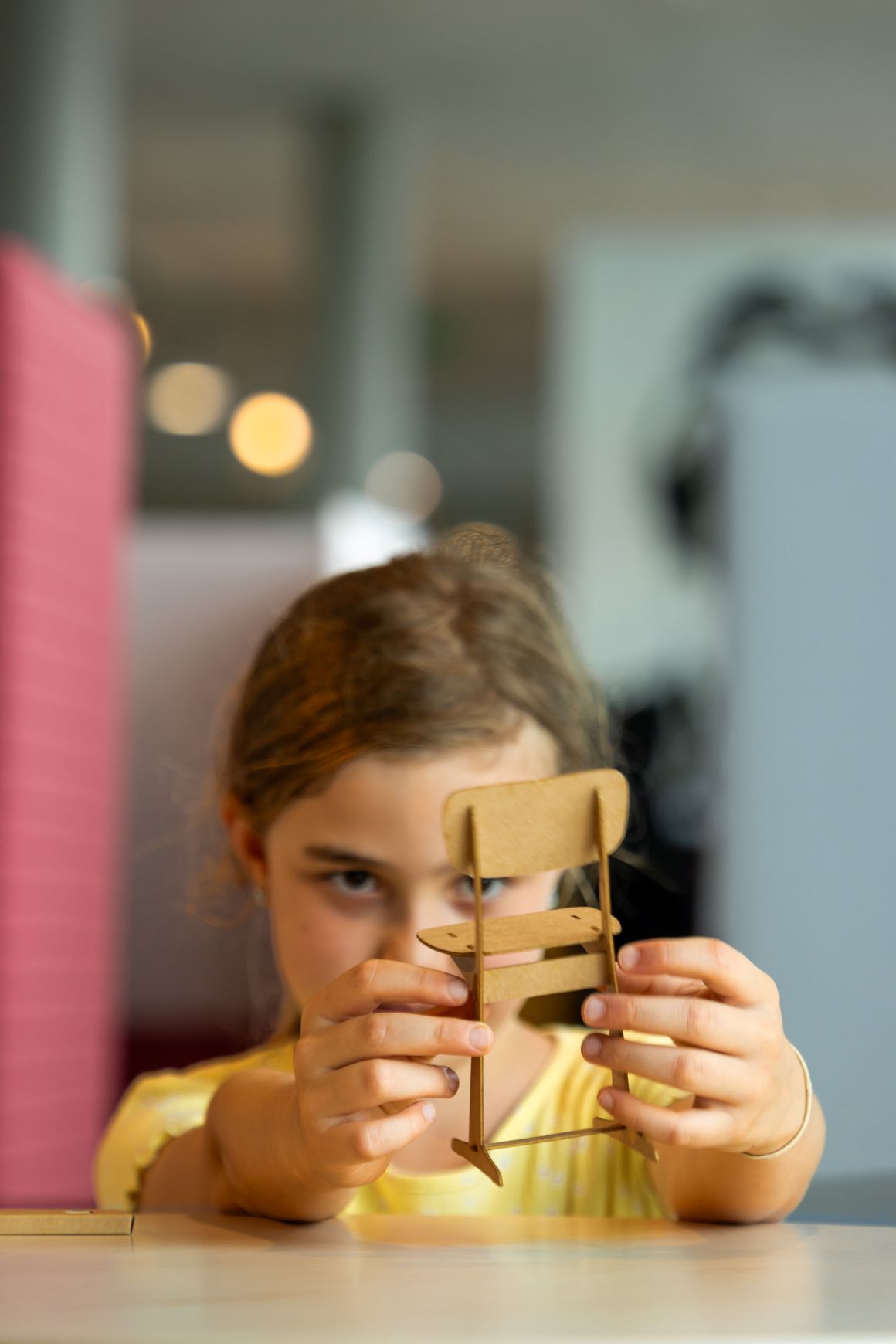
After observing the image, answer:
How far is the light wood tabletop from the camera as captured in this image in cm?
34

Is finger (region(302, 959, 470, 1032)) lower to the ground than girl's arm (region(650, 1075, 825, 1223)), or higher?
higher

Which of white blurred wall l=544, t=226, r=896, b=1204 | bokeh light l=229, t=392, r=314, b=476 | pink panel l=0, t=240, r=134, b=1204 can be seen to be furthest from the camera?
bokeh light l=229, t=392, r=314, b=476

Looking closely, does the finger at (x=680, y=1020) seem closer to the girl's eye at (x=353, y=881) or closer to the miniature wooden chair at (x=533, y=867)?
the miniature wooden chair at (x=533, y=867)

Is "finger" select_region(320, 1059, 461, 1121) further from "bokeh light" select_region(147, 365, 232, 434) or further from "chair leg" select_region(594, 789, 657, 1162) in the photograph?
"bokeh light" select_region(147, 365, 232, 434)

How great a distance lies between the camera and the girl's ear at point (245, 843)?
2.94 feet

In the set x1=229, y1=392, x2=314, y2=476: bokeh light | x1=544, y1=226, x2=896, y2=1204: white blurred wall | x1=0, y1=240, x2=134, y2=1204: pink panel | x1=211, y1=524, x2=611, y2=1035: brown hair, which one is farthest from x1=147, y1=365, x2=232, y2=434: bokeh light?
x1=211, y1=524, x2=611, y2=1035: brown hair

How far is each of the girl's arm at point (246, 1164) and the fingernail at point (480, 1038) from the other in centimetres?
11

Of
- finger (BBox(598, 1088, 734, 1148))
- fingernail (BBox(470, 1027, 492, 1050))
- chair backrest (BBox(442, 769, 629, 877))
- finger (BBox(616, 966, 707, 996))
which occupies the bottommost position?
finger (BBox(598, 1088, 734, 1148))

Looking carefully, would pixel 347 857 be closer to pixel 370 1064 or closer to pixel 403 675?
pixel 403 675

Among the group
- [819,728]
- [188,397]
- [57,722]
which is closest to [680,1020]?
[819,728]

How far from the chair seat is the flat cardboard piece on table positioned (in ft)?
0.49

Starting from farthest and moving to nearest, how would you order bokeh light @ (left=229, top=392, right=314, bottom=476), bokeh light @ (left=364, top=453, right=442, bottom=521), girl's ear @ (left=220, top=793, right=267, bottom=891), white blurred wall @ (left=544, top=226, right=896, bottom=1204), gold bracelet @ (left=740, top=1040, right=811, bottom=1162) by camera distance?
bokeh light @ (left=364, top=453, right=442, bottom=521), bokeh light @ (left=229, top=392, right=314, bottom=476), white blurred wall @ (left=544, top=226, right=896, bottom=1204), girl's ear @ (left=220, top=793, right=267, bottom=891), gold bracelet @ (left=740, top=1040, right=811, bottom=1162)

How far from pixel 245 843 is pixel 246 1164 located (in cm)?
33

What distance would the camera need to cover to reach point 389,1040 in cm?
50
